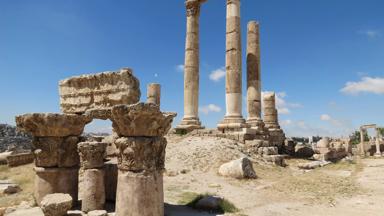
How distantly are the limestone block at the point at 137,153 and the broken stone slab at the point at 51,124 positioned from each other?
172 cm

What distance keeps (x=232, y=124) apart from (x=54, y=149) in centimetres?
1362

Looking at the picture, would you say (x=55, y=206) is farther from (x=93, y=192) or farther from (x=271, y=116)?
(x=271, y=116)

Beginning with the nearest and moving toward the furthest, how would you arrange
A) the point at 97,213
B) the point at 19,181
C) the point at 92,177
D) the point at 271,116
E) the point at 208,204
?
the point at 97,213 < the point at 92,177 < the point at 208,204 < the point at 19,181 < the point at 271,116

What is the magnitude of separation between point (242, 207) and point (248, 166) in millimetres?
4880

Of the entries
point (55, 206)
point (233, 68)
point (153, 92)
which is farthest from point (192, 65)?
point (55, 206)

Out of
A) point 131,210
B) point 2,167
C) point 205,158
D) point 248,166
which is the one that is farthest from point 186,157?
point 2,167

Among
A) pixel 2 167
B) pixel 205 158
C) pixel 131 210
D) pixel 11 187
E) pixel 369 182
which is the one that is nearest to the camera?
pixel 131 210

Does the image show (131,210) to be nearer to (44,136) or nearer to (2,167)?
(44,136)

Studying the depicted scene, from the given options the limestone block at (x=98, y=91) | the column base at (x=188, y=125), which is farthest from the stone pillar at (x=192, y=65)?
the limestone block at (x=98, y=91)

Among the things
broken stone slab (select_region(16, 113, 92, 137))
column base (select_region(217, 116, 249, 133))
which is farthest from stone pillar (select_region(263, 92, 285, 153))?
broken stone slab (select_region(16, 113, 92, 137))

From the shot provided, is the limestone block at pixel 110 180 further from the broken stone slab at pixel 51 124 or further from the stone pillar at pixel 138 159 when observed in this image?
the stone pillar at pixel 138 159

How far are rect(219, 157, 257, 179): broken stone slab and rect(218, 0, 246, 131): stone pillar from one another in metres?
7.32

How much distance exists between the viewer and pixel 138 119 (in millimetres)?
6422

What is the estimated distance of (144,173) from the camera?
21.2 ft
